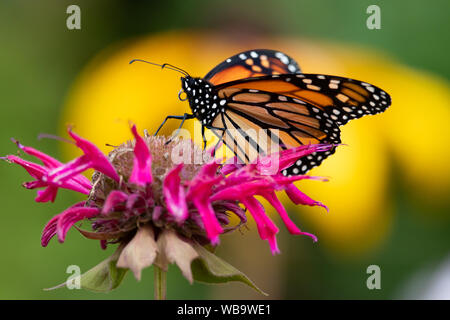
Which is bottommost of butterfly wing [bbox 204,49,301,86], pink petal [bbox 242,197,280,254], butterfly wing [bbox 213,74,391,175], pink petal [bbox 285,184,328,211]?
pink petal [bbox 242,197,280,254]

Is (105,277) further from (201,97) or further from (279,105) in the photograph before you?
(279,105)

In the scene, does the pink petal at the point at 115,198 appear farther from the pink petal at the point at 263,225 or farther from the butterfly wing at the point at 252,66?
the butterfly wing at the point at 252,66

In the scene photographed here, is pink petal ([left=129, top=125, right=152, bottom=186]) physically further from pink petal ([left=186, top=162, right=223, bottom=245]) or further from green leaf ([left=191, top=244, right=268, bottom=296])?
green leaf ([left=191, top=244, right=268, bottom=296])

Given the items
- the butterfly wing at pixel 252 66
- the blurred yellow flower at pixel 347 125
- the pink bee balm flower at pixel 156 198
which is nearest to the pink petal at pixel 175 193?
the pink bee balm flower at pixel 156 198

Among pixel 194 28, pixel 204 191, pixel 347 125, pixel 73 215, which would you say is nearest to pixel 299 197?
pixel 204 191

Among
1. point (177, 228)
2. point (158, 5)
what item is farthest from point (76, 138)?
point (158, 5)

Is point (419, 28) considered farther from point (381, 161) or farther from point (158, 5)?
point (158, 5)

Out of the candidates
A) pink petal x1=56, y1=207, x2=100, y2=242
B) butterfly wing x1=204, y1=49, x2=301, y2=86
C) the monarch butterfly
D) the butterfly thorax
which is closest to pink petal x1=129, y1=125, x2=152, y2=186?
pink petal x1=56, y1=207, x2=100, y2=242
